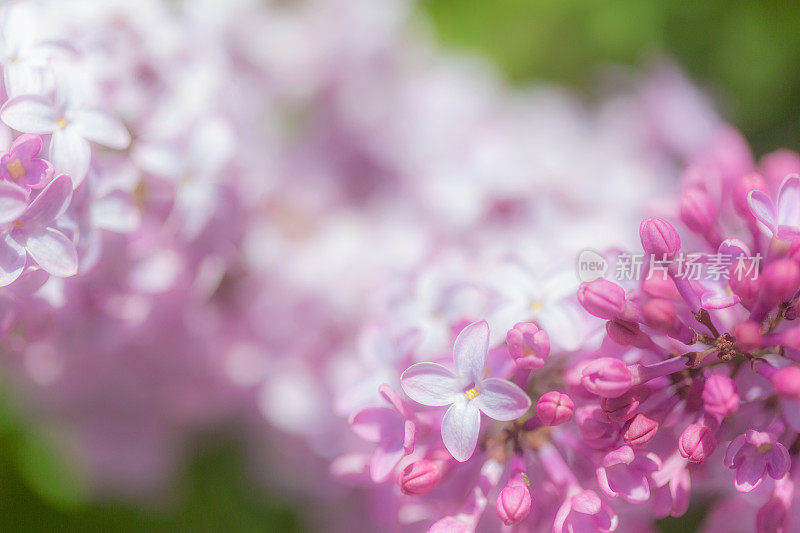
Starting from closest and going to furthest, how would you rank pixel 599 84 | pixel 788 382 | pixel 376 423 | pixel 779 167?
pixel 788 382
pixel 376 423
pixel 779 167
pixel 599 84

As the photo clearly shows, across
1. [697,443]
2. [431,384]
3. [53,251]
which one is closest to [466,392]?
[431,384]

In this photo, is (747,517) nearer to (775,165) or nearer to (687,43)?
(775,165)

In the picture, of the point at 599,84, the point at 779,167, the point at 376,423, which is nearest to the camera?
the point at 376,423

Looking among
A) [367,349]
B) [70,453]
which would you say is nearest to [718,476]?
[367,349]

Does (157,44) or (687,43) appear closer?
(157,44)

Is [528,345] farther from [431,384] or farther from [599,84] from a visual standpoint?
[599,84]

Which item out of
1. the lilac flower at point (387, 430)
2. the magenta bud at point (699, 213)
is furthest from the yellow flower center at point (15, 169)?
the magenta bud at point (699, 213)
